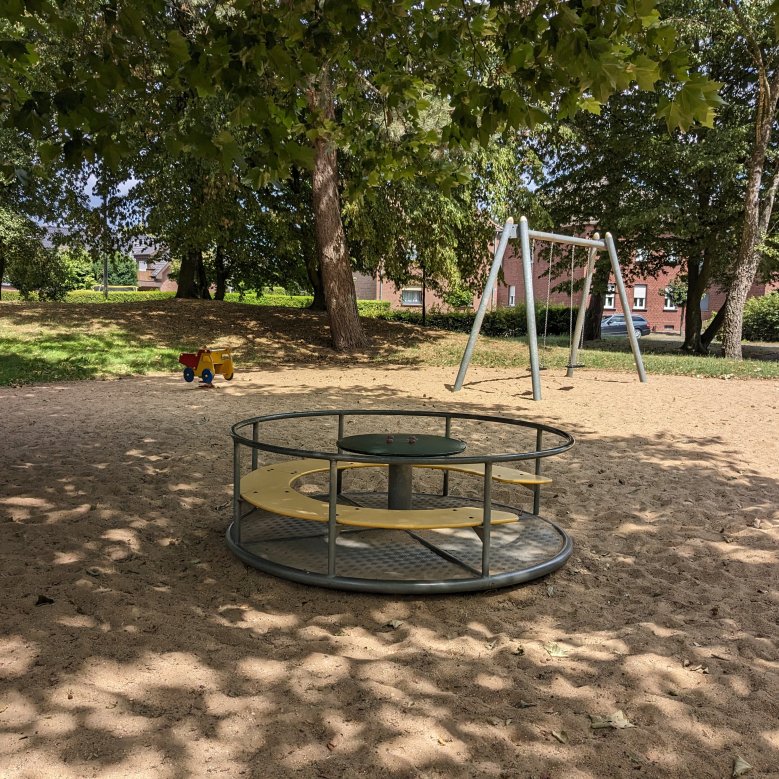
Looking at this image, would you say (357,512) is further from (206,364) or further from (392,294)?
(392,294)

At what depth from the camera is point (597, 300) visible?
88.0ft

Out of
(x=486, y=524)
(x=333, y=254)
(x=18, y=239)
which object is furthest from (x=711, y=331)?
(x=18, y=239)

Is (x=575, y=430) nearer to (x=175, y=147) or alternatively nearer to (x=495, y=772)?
(x=175, y=147)

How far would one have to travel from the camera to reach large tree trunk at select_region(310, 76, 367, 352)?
1493cm

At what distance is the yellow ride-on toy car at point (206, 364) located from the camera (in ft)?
36.2

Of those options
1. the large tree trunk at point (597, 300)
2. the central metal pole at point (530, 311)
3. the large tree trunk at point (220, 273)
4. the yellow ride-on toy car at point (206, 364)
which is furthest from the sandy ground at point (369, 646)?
the large tree trunk at point (220, 273)

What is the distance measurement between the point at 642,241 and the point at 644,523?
62.5 feet

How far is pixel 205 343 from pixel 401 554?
40.0 feet

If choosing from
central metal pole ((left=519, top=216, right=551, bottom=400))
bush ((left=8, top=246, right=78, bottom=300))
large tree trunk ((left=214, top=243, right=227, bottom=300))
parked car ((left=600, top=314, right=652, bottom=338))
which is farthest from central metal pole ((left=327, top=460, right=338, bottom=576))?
parked car ((left=600, top=314, right=652, bottom=338))

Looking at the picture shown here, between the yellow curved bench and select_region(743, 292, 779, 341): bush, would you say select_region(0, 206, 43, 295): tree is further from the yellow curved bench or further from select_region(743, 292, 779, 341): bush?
select_region(743, 292, 779, 341): bush

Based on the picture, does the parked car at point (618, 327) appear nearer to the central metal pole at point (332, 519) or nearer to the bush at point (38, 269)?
the bush at point (38, 269)

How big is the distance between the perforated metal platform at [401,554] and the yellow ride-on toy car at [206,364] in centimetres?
626

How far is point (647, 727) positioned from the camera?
2.52 meters

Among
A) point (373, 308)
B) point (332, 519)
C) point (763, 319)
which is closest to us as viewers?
point (332, 519)
